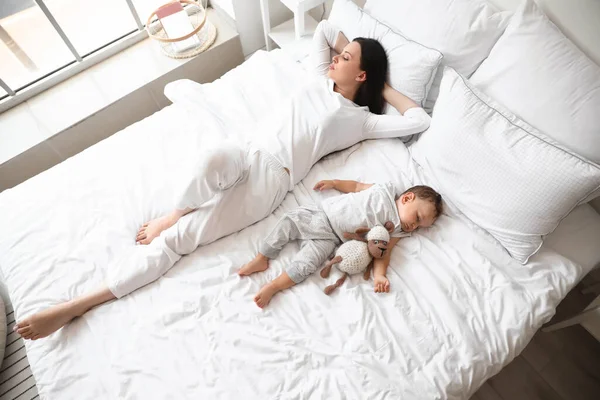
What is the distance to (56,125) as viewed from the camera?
1783mm

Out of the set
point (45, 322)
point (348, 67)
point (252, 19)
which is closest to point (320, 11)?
point (252, 19)

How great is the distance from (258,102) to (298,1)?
0.52 meters

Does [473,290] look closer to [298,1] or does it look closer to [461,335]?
[461,335]

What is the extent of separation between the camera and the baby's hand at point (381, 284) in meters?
1.09

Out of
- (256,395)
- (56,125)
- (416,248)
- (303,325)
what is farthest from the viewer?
(56,125)

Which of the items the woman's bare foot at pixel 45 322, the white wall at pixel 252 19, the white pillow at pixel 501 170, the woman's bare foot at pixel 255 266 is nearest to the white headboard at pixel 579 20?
the white pillow at pixel 501 170

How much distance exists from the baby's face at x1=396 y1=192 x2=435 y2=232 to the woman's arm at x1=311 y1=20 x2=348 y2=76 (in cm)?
71

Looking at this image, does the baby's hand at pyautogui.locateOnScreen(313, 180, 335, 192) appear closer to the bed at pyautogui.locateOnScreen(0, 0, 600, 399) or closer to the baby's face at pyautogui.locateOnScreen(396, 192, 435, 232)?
the bed at pyautogui.locateOnScreen(0, 0, 600, 399)

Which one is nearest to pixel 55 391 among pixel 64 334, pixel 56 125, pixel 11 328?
pixel 64 334

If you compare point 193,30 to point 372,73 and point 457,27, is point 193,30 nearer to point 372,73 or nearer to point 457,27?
point 372,73

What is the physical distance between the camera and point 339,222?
47.4 inches

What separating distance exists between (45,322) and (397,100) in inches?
54.6

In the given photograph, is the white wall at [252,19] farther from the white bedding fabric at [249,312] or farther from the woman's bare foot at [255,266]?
the woman's bare foot at [255,266]

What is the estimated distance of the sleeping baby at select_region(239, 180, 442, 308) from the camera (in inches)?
44.6
